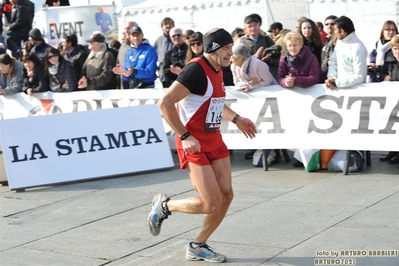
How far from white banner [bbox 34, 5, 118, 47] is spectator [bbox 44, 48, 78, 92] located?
11.8 ft

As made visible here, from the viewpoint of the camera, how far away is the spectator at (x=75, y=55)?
1280 centimetres

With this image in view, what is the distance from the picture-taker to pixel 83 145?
401 inches

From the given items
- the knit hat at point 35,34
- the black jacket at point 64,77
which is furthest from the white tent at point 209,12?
the black jacket at point 64,77

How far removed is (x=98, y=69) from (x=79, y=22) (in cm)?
379

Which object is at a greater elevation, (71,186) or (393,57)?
(393,57)

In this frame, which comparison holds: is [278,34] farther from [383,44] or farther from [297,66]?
[297,66]

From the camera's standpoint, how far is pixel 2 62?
484 inches

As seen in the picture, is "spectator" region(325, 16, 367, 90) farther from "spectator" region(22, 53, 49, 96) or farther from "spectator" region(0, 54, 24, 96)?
"spectator" region(0, 54, 24, 96)

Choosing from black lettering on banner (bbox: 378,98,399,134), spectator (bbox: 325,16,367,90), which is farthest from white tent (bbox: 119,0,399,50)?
black lettering on banner (bbox: 378,98,399,134)

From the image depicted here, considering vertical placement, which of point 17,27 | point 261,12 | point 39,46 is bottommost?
point 39,46

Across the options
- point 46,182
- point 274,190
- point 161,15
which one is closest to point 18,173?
point 46,182

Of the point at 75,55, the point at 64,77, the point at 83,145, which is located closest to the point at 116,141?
the point at 83,145

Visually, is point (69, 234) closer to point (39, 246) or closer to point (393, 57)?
point (39, 246)

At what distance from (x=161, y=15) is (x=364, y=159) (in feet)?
30.6
